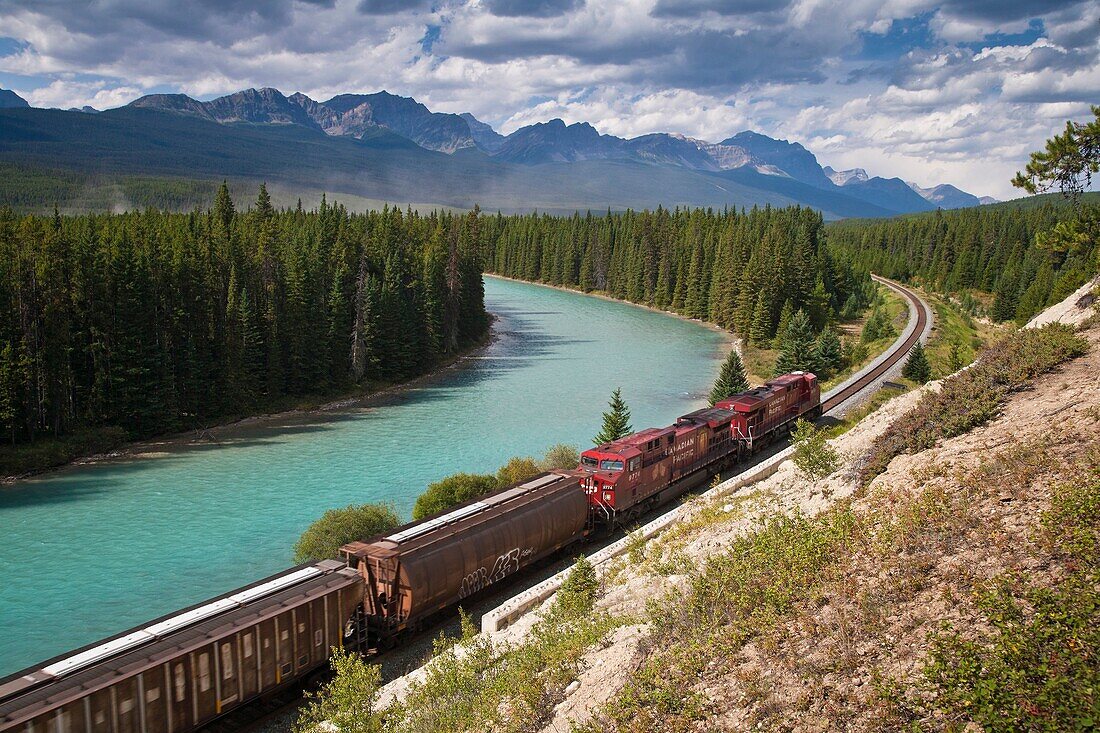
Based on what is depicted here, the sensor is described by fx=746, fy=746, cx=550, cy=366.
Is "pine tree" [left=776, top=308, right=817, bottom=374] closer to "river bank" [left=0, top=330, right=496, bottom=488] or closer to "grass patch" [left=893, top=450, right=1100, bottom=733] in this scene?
"river bank" [left=0, top=330, right=496, bottom=488]

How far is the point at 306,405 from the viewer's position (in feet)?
223

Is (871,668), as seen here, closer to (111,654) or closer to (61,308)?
(111,654)

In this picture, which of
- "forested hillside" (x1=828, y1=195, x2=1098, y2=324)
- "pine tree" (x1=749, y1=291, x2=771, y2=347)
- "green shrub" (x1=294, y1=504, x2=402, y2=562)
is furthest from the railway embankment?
"forested hillside" (x1=828, y1=195, x2=1098, y2=324)

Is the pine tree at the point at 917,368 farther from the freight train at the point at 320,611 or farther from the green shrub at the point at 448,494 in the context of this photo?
the green shrub at the point at 448,494

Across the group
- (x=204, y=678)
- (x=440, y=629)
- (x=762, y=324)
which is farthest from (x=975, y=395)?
(x=762, y=324)

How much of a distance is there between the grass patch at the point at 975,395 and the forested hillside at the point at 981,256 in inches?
2876

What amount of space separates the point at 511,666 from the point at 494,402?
53.1 m

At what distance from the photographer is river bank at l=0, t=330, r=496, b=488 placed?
5044cm

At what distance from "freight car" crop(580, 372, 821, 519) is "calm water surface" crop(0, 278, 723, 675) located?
13.3 meters

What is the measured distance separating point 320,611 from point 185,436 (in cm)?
4226

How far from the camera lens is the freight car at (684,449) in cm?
3316

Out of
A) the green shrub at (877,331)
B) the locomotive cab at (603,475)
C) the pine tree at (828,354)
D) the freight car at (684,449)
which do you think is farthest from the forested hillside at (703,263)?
the locomotive cab at (603,475)

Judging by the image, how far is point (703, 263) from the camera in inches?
5108

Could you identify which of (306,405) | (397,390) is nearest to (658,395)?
(397,390)
